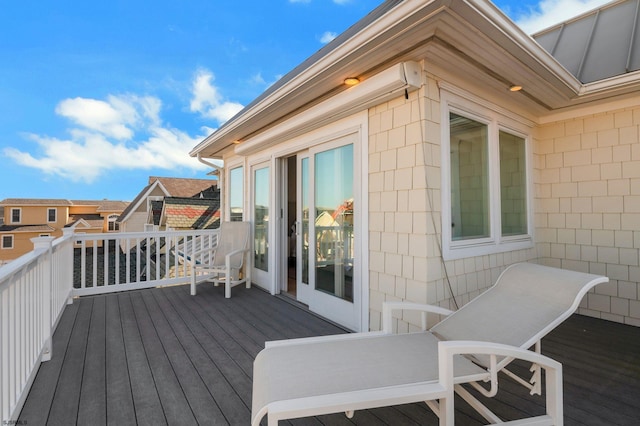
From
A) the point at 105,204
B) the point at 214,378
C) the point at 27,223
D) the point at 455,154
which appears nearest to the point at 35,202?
the point at 27,223

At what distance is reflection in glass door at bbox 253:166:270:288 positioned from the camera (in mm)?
4938

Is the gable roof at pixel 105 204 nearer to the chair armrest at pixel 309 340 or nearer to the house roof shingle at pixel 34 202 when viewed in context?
the house roof shingle at pixel 34 202

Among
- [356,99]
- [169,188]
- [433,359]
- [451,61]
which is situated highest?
[169,188]

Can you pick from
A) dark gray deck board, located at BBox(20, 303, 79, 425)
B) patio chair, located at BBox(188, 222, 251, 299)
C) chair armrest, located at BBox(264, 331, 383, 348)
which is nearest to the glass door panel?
patio chair, located at BBox(188, 222, 251, 299)

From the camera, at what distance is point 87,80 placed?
19.8 meters

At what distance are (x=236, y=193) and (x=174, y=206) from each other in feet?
16.0

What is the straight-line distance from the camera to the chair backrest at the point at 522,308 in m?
1.89

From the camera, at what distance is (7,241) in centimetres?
2400

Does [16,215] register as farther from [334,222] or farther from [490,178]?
[490,178]

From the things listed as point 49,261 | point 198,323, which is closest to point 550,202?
point 198,323

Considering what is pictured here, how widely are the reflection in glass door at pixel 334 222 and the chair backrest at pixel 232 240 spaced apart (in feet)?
5.82

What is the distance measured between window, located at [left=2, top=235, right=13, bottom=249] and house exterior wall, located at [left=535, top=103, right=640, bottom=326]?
33834 mm

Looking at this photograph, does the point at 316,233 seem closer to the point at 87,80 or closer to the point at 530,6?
the point at 530,6

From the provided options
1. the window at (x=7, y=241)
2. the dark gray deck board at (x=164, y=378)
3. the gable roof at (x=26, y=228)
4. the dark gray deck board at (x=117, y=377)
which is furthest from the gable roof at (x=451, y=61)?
the window at (x=7, y=241)
